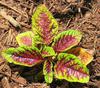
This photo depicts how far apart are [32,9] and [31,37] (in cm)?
26

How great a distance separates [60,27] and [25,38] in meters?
0.29

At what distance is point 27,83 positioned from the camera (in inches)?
71.9

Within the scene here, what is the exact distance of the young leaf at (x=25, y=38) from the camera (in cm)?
187

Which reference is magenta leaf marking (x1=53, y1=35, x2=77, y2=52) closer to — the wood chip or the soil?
the soil

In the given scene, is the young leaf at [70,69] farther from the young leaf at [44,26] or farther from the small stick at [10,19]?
the small stick at [10,19]

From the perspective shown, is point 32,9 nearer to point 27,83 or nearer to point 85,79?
point 27,83

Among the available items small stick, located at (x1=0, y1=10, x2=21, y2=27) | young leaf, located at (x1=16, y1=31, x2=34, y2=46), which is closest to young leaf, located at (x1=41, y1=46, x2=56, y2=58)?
young leaf, located at (x1=16, y1=31, x2=34, y2=46)

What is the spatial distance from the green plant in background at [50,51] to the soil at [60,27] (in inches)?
4.0

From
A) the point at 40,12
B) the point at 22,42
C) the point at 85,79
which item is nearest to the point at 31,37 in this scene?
the point at 22,42

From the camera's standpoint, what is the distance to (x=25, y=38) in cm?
188

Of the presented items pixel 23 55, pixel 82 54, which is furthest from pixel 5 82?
pixel 82 54

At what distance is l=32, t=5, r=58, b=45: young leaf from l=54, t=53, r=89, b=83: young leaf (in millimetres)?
163

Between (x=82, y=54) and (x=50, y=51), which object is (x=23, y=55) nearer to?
(x=50, y=51)

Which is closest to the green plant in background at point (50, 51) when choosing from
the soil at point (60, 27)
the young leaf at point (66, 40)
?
the young leaf at point (66, 40)
